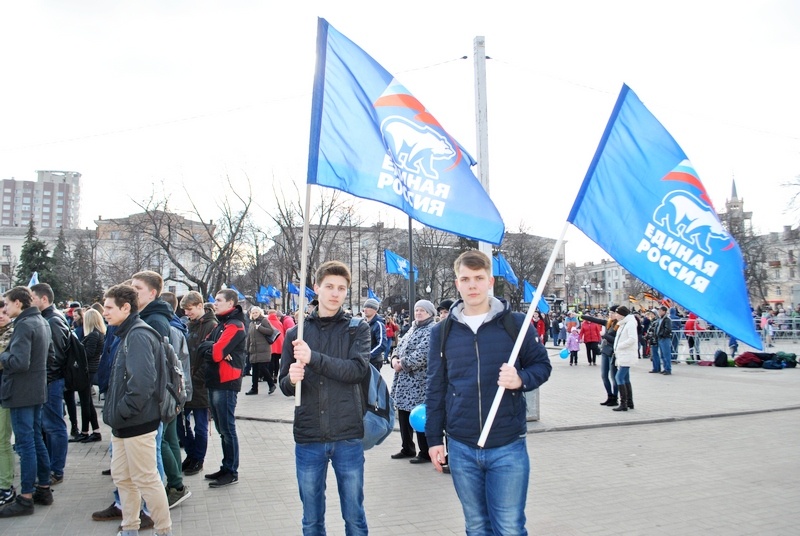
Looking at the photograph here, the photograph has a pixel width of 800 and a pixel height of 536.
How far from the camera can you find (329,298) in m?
3.79

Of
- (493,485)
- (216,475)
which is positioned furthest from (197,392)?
(493,485)

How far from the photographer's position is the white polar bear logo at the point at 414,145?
4.82m

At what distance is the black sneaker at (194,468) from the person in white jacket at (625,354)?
730 centimetres

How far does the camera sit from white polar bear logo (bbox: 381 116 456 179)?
4.82 meters

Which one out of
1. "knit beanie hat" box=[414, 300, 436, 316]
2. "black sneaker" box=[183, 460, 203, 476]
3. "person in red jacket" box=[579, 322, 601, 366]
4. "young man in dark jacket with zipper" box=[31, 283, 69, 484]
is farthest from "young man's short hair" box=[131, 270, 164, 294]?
"person in red jacket" box=[579, 322, 601, 366]

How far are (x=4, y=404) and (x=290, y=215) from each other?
32888 millimetres

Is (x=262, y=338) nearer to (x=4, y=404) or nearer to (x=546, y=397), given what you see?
(x=546, y=397)

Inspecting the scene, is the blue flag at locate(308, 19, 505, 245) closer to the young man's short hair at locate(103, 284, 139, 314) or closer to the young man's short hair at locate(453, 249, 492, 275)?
the young man's short hair at locate(453, 249, 492, 275)

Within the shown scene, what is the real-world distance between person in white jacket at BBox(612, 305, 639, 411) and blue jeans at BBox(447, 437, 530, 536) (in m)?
7.93

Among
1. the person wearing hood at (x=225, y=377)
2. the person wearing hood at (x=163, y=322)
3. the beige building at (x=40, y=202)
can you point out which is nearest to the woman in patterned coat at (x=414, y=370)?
the person wearing hood at (x=225, y=377)

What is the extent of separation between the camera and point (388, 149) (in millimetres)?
4801

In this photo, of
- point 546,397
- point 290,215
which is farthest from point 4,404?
point 290,215

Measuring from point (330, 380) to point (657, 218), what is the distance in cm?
253

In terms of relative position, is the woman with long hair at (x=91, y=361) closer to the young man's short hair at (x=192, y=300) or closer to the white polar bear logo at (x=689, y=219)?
the young man's short hair at (x=192, y=300)
